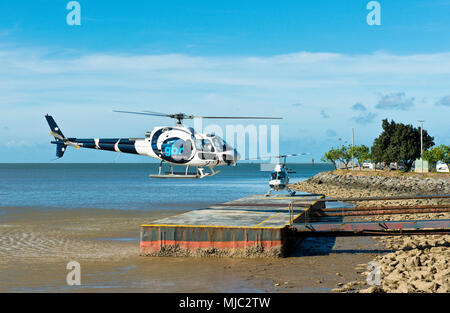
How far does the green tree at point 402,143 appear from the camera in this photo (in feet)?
292

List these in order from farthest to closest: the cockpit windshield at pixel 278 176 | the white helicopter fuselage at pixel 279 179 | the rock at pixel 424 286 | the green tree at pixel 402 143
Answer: the green tree at pixel 402 143 → the cockpit windshield at pixel 278 176 → the white helicopter fuselage at pixel 279 179 → the rock at pixel 424 286

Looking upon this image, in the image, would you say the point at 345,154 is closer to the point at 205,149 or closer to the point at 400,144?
the point at 400,144

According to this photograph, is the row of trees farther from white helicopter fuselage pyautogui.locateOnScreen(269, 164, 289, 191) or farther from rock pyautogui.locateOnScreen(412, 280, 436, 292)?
rock pyautogui.locateOnScreen(412, 280, 436, 292)

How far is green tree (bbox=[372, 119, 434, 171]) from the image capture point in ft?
292

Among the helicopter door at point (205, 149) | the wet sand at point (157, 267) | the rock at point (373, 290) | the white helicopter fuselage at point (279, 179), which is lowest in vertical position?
the wet sand at point (157, 267)

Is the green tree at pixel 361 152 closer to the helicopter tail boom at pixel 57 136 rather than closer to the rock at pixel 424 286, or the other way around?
the helicopter tail boom at pixel 57 136

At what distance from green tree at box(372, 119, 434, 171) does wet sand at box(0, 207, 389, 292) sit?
6807 centimetres

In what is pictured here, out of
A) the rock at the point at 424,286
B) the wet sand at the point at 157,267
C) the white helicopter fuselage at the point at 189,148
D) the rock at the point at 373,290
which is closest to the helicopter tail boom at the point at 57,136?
the wet sand at the point at 157,267

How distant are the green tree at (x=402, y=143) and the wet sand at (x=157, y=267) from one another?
6807cm

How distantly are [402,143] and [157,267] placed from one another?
78.7 metres

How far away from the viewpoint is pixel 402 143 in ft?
295
